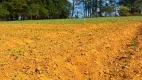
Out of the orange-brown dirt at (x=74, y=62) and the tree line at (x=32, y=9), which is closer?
the orange-brown dirt at (x=74, y=62)

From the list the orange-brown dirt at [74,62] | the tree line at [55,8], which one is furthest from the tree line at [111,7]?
the orange-brown dirt at [74,62]

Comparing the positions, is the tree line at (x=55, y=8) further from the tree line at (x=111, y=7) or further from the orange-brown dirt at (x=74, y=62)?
the orange-brown dirt at (x=74, y=62)

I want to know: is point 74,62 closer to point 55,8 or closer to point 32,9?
point 32,9

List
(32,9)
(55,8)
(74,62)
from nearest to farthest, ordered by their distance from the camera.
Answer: (74,62), (32,9), (55,8)

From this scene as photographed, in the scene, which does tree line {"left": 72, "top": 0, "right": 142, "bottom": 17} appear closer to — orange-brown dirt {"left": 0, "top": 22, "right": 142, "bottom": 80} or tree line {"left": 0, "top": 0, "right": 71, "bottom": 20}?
tree line {"left": 0, "top": 0, "right": 71, "bottom": 20}

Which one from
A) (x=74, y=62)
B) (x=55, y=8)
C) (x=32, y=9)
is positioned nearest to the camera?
(x=74, y=62)

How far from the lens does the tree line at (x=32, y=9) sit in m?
68.0

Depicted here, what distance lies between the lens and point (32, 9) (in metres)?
69.6

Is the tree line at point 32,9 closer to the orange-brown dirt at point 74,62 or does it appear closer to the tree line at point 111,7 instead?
the tree line at point 111,7

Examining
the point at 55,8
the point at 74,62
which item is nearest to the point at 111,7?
the point at 55,8

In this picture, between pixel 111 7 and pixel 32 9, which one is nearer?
pixel 32 9

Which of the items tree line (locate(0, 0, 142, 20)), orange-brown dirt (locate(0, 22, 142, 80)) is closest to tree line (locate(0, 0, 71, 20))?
tree line (locate(0, 0, 142, 20))

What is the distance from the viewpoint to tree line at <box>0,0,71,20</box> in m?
68.0

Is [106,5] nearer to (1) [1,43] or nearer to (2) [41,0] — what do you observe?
(2) [41,0]
